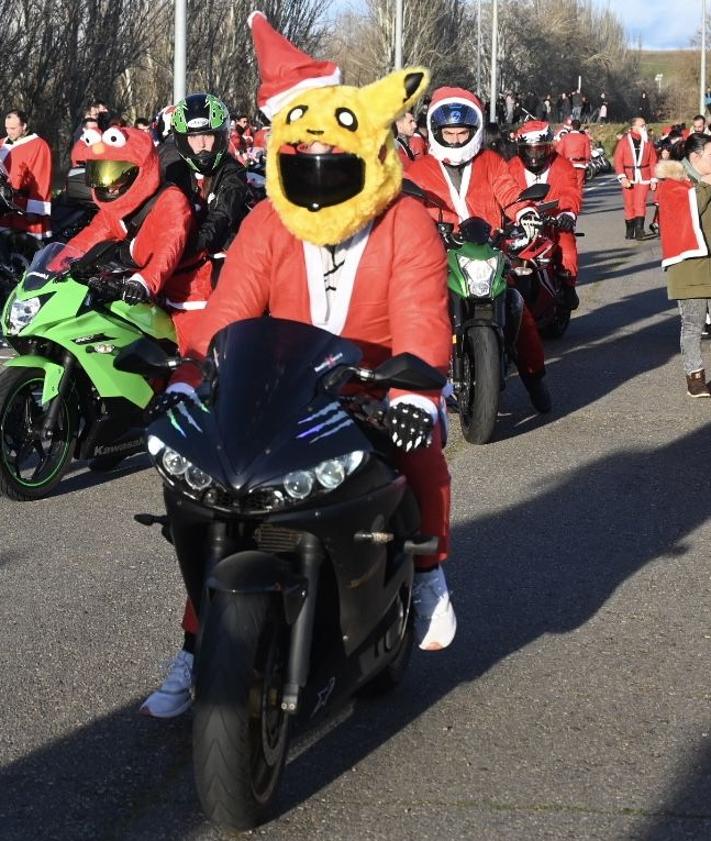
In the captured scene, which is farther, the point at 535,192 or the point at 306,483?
the point at 535,192

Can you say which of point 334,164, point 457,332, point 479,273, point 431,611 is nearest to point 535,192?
point 479,273

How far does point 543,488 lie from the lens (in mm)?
7824

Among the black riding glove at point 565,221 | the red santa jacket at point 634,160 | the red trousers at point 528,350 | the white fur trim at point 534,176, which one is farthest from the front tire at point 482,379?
the red santa jacket at point 634,160

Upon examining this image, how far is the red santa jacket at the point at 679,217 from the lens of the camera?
33.3ft

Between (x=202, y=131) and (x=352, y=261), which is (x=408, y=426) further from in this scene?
(x=202, y=131)

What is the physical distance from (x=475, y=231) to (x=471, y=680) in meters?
4.32

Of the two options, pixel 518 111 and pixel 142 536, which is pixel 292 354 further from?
pixel 518 111

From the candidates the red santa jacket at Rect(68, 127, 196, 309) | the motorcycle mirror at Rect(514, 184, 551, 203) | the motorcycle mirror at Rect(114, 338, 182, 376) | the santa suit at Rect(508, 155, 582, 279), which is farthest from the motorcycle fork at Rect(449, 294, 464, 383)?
the motorcycle mirror at Rect(114, 338, 182, 376)

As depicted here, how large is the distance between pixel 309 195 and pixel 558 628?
1928 millimetres

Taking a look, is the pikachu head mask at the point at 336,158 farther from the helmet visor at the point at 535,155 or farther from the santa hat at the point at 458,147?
the helmet visor at the point at 535,155

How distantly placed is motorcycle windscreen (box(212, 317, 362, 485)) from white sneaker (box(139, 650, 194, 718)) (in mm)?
971

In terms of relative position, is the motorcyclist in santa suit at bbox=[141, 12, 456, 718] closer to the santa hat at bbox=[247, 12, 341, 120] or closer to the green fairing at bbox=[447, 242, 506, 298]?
the santa hat at bbox=[247, 12, 341, 120]

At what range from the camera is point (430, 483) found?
14.6ft

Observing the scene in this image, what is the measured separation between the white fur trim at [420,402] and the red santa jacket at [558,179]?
27.1 ft
